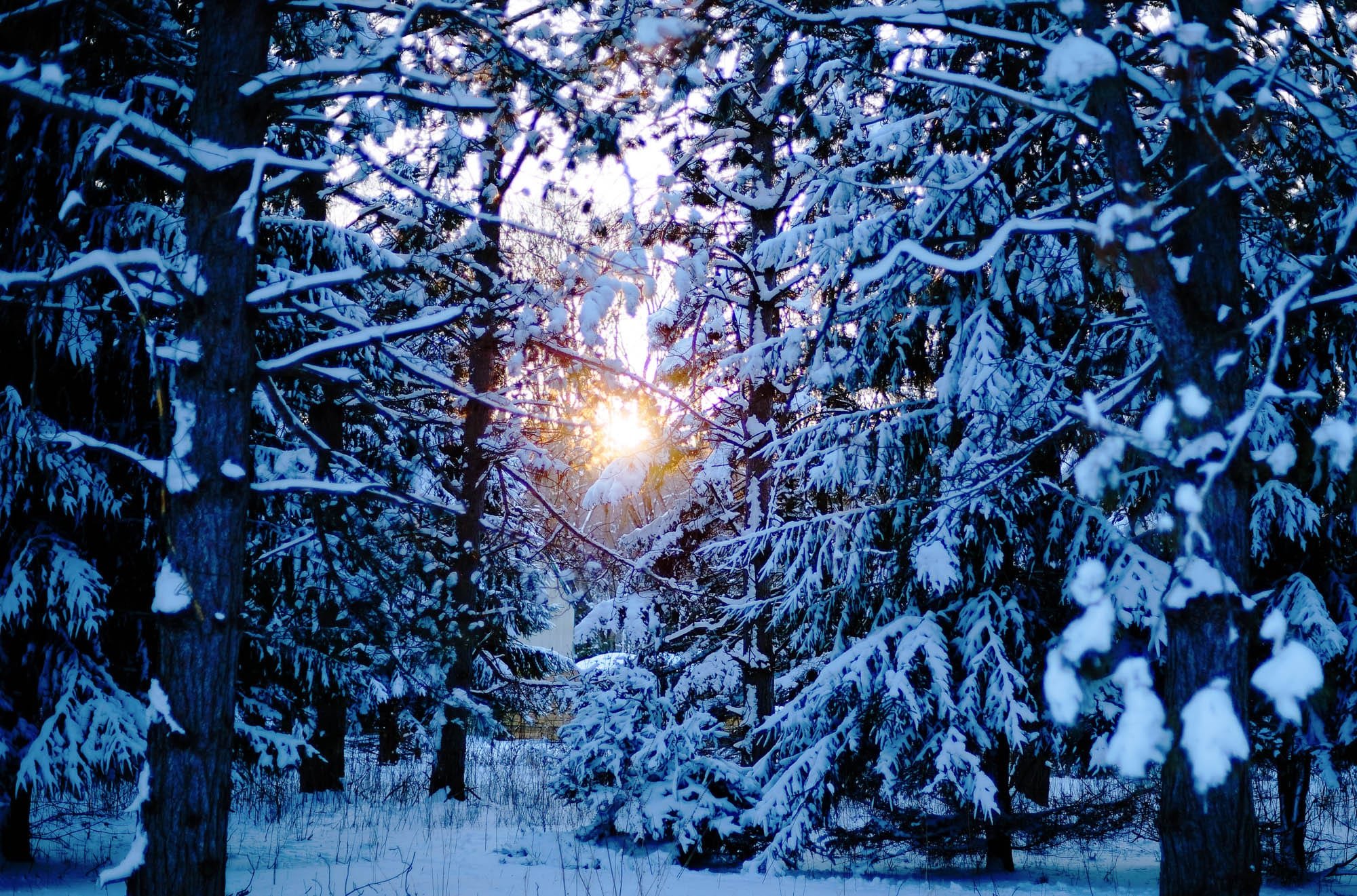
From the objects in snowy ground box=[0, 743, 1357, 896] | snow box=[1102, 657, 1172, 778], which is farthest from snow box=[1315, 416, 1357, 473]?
snowy ground box=[0, 743, 1357, 896]

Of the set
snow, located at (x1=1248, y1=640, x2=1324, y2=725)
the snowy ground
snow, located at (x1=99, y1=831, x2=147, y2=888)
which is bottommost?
the snowy ground

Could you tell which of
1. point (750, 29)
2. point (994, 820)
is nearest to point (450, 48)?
point (750, 29)

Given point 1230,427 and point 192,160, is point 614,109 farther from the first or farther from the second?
point 1230,427

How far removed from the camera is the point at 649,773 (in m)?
9.67

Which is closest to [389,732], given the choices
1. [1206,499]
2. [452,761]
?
[452,761]

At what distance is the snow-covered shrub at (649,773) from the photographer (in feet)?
30.1

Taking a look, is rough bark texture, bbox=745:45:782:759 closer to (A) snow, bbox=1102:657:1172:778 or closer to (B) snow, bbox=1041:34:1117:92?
(B) snow, bbox=1041:34:1117:92

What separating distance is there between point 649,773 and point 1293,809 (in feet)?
19.4

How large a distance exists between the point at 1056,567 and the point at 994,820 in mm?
2303

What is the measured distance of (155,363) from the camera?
431 centimetres

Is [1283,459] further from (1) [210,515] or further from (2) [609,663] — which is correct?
(2) [609,663]

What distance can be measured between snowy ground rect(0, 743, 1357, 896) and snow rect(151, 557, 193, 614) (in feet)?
11.2

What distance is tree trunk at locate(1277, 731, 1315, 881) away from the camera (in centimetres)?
820

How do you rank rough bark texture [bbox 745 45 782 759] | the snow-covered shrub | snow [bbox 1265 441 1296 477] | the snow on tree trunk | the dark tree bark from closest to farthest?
snow [bbox 1265 441 1296 477]
the dark tree bark
the snow on tree trunk
the snow-covered shrub
rough bark texture [bbox 745 45 782 759]
